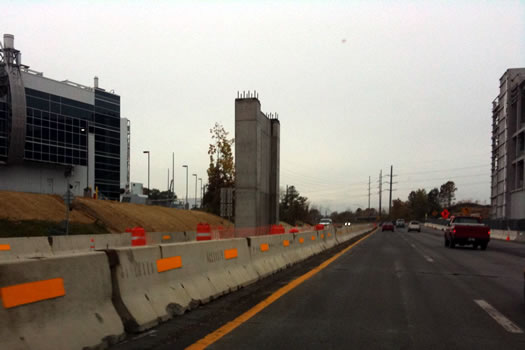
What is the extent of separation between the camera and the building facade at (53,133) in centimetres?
5016

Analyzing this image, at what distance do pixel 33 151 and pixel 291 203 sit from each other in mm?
66403

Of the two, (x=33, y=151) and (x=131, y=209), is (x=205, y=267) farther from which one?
(x=33, y=151)

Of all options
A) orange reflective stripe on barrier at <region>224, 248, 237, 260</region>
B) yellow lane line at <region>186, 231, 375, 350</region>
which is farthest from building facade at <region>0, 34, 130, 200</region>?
yellow lane line at <region>186, 231, 375, 350</region>

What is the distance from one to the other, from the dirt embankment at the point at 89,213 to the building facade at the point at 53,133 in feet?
18.0

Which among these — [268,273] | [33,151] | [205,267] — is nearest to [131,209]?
[33,151]

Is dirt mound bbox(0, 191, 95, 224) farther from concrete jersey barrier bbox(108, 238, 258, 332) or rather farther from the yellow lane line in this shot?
concrete jersey barrier bbox(108, 238, 258, 332)

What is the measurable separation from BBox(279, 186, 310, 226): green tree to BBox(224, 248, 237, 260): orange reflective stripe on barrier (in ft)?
268

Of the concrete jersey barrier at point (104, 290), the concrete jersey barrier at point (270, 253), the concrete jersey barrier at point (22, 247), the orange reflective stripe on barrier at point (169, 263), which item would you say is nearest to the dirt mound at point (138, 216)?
the concrete jersey barrier at point (22, 247)

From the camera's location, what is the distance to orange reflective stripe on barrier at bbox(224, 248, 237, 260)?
9500mm

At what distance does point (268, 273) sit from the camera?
39.3 ft

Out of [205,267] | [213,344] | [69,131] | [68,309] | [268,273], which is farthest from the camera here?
[69,131]

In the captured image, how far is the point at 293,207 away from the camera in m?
103

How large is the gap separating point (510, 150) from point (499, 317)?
261ft

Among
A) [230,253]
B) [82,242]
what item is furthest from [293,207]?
[230,253]
